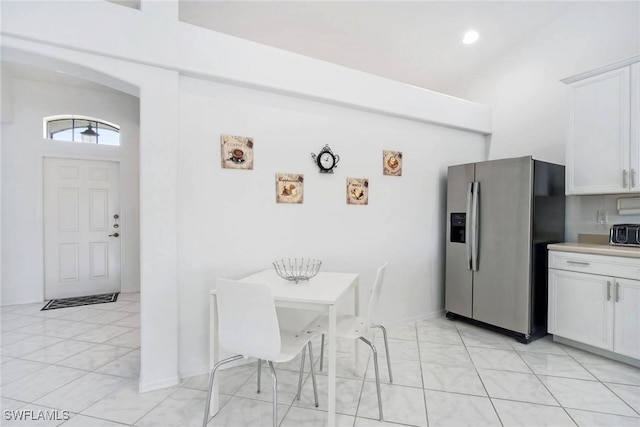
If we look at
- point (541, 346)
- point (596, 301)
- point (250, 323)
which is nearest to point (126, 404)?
point (250, 323)

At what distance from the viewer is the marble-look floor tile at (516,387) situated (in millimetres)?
2016

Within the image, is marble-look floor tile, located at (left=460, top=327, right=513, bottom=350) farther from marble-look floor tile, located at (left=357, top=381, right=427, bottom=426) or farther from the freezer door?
marble-look floor tile, located at (left=357, top=381, right=427, bottom=426)

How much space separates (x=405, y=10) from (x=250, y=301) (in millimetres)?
3289

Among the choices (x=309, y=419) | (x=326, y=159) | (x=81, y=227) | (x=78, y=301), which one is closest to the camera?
(x=309, y=419)

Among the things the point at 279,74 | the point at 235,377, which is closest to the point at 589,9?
the point at 279,74

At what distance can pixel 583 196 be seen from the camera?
3.16 metres

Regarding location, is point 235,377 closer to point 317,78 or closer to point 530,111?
point 317,78

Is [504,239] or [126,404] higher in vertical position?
[504,239]

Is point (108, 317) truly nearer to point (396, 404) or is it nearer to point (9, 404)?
point (9, 404)

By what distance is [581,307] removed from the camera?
265 centimetres

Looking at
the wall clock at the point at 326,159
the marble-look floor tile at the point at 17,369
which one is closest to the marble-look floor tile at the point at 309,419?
the wall clock at the point at 326,159

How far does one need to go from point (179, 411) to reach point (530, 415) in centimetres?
211

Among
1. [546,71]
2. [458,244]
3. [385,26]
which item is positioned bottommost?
[458,244]

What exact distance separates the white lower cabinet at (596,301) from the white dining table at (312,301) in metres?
2.01
